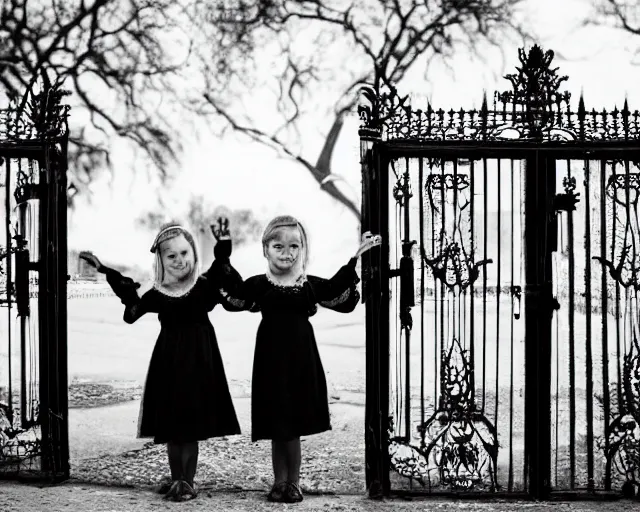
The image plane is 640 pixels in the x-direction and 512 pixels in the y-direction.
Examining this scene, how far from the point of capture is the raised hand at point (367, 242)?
425 cm

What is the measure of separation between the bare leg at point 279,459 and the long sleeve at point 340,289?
795 mm

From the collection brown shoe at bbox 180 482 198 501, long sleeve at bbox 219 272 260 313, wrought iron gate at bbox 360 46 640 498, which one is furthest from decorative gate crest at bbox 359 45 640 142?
brown shoe at bbox 180 482 198 501

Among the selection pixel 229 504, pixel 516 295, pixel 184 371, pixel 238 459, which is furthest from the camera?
pixel 238 459

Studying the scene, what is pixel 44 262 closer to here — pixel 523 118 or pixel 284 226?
pixel 284 226

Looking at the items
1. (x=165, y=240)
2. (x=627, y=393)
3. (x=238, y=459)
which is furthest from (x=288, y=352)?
(x=627, y=393)

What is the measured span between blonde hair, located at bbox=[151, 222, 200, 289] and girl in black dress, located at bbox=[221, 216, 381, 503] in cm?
20

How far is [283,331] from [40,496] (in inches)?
64.8

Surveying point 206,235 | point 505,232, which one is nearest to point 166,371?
point 206,235

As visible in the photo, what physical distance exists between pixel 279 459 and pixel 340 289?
3.20 ft

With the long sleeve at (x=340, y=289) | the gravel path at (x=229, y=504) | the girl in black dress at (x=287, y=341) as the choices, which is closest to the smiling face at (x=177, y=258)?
the girl in black dress at (x=287, y=341)

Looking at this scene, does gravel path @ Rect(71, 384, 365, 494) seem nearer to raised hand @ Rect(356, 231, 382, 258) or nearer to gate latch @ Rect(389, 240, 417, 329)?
gate latch @ Rect(389, 240, 417, 329)

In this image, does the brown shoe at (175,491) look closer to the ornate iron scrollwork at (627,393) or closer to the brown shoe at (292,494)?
the brown shoe at (292,494)

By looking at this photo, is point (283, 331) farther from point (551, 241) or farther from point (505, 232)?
point (505, 232)

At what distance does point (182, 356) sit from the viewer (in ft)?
13.8
